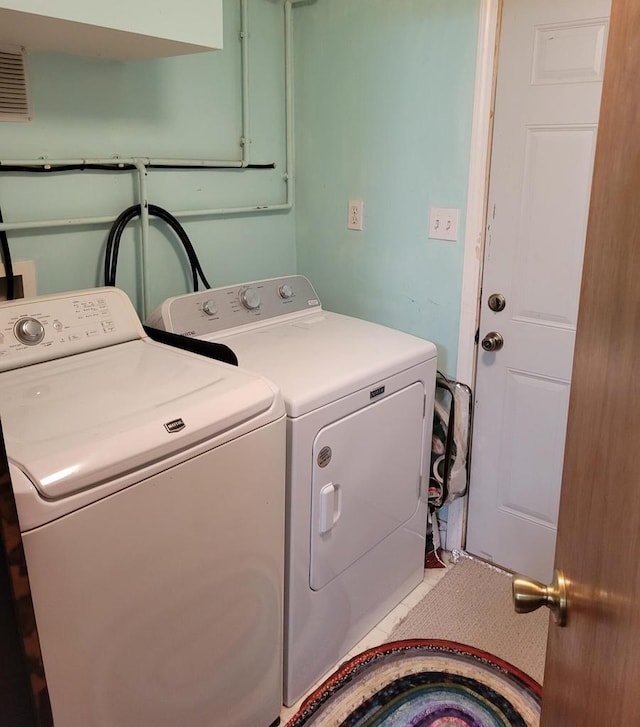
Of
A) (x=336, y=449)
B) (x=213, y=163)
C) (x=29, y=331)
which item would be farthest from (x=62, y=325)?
(x=213, y=163)

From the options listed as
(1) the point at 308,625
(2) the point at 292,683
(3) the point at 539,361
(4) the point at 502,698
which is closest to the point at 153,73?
(3) the point at 539,361

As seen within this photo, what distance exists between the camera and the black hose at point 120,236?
6.65ft

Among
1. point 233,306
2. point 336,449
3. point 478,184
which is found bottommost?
point 336,449

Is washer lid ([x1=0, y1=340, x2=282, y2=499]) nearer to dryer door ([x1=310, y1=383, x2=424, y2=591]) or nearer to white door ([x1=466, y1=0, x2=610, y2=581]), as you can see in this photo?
dryer door ([x1=310, y1=383, x2=424, y2=591])

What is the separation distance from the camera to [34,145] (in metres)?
1.85

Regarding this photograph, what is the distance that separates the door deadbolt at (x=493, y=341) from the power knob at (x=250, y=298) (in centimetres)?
83

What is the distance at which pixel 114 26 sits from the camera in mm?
1505

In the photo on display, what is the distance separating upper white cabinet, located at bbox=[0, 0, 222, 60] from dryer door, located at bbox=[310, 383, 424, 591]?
1.10 m

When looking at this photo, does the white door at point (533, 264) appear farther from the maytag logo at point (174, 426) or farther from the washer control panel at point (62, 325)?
the maytag logo at point (174, 426)

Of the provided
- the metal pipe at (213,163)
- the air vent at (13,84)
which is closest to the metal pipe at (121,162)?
the metal pipe at (213,163)

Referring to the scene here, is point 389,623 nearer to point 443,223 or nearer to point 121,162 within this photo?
point 443,223

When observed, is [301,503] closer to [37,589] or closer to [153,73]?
[37,589]

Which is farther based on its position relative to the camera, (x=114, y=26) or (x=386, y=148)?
(x=386, y=148)

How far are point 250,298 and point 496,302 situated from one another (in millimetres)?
869
